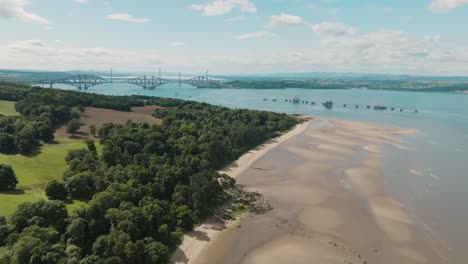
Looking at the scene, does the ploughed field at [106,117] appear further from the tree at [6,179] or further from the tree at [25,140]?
the tree at [6,179]

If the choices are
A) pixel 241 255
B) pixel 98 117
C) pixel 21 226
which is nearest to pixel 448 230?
pixel 241 255

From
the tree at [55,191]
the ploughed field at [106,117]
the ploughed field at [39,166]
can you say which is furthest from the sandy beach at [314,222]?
the ploughed field at [106,117]

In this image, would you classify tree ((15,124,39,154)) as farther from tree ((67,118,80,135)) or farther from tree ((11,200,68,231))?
tree ((11,200,68,231))

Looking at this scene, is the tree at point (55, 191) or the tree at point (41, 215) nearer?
the tree at point (41, 215)

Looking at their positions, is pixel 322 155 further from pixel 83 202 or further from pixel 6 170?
pixel 6 170

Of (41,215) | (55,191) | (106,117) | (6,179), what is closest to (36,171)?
(6,179)
